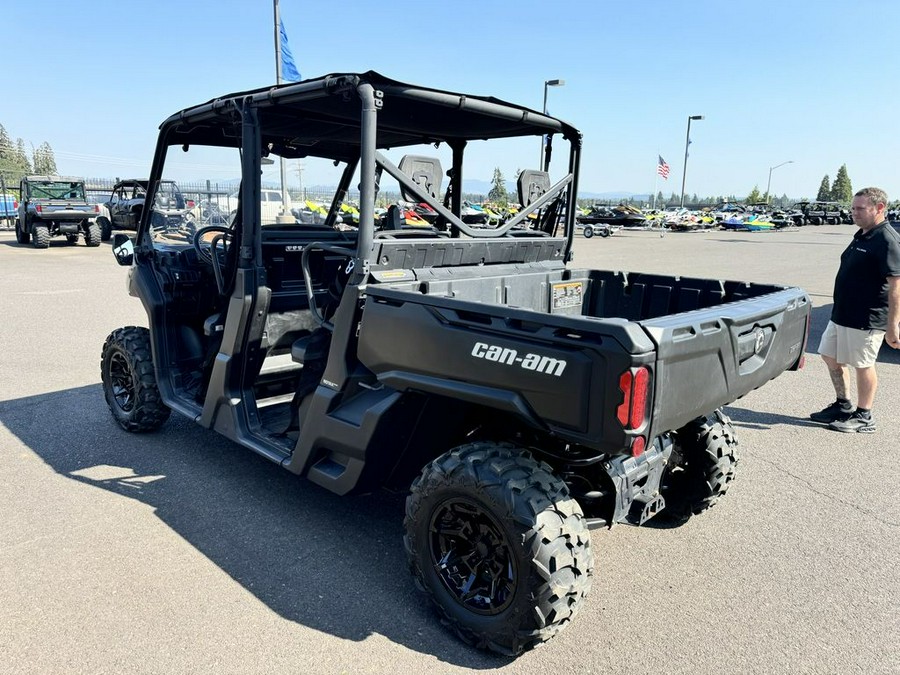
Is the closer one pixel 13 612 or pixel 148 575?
Answer: pixel 13 612

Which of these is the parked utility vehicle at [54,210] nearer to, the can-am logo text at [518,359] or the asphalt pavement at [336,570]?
the asphalt pavement at [336,570]

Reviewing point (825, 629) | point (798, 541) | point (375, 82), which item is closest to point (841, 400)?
point (798, 541)

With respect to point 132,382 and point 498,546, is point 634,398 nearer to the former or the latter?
point 498,546

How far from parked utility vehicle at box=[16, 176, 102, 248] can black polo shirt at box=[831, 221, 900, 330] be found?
2050 centimetres

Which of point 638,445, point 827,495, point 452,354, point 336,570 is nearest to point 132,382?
point 336,570

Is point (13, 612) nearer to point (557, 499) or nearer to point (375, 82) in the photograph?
point (557, 499)

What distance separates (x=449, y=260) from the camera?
3.46 meters

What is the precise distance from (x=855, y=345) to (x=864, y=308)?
11.9 inches

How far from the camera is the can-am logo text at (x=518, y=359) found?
226 centimetres

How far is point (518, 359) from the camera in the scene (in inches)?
92.8

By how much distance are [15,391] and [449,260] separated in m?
4.55

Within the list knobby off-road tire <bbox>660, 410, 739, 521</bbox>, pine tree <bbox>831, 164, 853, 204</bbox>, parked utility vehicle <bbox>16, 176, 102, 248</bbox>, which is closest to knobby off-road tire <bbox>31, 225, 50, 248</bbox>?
parked utility vehicle <bbox>16, 176, 102, 248</bbox>

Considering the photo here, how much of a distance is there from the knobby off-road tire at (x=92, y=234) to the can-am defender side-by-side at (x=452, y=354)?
17.4m

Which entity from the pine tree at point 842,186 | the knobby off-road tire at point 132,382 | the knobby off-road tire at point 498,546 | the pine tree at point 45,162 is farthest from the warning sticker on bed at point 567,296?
the pine tree at point 842,186
